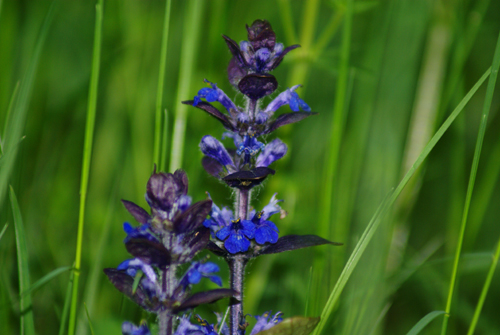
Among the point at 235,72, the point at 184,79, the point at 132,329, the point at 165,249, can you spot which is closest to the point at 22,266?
the point at 132,329

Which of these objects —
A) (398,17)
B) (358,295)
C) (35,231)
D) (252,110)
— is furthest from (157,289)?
(398,17)

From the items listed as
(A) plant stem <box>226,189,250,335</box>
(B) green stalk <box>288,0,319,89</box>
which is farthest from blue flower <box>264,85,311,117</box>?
(B) green stalk <box>288,0,319,89</box>

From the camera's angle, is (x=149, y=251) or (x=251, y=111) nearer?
(x=149, y=251)

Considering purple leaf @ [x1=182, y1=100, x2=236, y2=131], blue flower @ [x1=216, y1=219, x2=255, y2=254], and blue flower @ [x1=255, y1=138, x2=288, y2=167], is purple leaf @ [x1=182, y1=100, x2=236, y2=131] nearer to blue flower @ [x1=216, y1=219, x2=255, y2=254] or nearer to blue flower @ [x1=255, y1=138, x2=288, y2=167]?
blue flower @ [x1=255, y1=138, x2=288, y2=167]

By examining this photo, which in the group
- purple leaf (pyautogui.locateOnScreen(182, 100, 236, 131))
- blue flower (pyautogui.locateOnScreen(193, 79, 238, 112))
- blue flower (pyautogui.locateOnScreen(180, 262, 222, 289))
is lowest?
blue flower (pyautogui.locateOnScreen(180, 262, 222, 289))

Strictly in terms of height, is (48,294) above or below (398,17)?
below

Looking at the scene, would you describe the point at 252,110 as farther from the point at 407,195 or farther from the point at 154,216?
the point at 407,195

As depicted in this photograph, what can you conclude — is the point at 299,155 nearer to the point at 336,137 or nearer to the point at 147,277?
the point at 336,137
